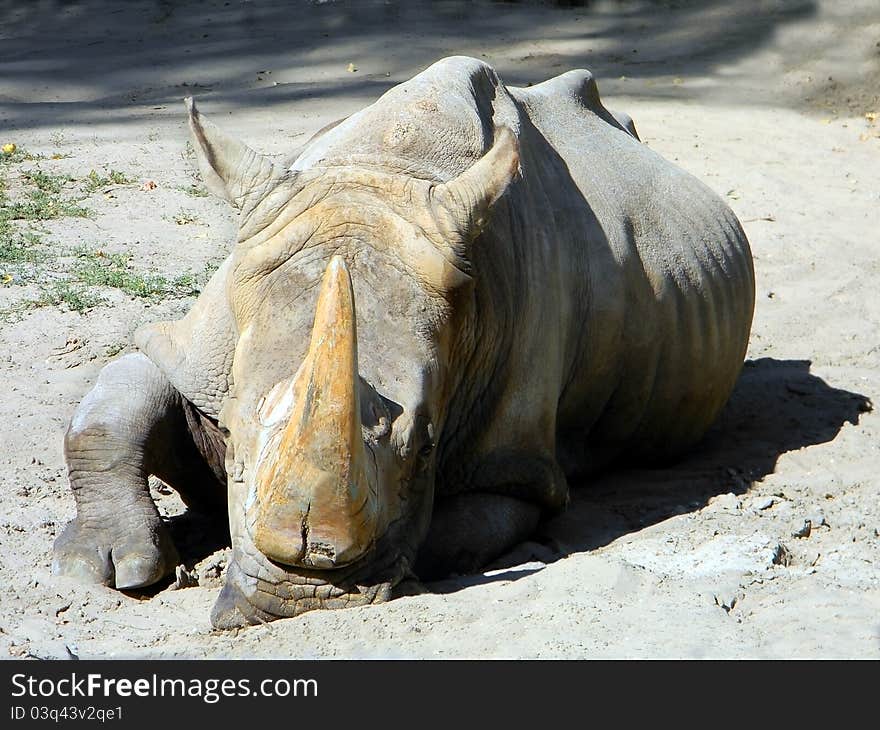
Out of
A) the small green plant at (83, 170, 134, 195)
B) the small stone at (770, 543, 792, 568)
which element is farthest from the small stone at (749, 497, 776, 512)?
the small green plant at (83, 170, 134, 195)

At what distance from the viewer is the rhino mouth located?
3.96 metres

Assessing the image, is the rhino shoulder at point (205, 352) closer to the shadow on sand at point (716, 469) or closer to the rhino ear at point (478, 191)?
the rhino ear at point (478, 191)

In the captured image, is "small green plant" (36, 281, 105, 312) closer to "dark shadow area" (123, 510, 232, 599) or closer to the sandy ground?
the sandy ground

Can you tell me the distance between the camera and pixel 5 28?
15094mm

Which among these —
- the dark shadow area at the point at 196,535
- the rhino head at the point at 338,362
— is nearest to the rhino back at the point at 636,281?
the rhino head at the point at 338,362

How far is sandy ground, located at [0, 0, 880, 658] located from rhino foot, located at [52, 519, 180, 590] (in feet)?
0.23

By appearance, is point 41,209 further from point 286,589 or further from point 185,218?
point 286,589

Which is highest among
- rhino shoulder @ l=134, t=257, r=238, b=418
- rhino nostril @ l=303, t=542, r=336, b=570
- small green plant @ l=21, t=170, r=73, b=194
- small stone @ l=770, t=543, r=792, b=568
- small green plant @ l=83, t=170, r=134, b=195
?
rhino shoulder @ l=134, t=257, r=238, b=418

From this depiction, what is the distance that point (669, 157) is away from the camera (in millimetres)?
10758

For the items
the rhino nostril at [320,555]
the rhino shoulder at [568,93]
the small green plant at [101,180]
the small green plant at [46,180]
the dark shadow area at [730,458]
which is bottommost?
the dark shadow area at [730,458]

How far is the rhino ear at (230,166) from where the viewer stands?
4.60m

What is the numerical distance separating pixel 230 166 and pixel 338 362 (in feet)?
3.98

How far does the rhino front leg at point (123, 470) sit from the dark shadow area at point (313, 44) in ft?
21.3
